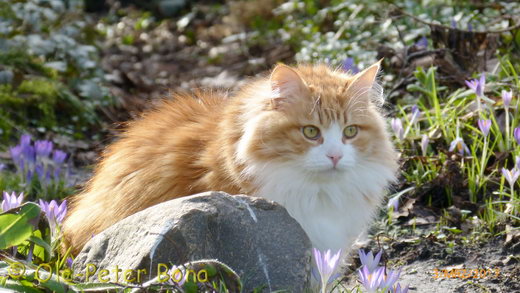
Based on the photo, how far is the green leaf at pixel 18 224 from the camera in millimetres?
3217

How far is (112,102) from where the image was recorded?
7168 mm

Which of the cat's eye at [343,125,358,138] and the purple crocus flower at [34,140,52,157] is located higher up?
the cat's eye at [343,125,358,138]

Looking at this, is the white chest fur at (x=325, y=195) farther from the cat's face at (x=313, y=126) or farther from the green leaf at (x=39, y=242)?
the green leaf at (x=39, y=242)

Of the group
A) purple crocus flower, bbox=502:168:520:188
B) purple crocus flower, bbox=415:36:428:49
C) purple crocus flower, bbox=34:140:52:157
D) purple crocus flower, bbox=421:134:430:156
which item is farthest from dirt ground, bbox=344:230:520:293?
purple crocus flower, bbox=415:36:428:49

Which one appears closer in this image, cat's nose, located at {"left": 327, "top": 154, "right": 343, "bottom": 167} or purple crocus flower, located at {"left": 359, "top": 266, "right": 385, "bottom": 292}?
purple crocus flower, located at {"left": 359, "top": 266, "right": 385, "bottom": 292}

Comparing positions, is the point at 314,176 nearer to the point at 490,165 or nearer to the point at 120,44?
the point at 490,165

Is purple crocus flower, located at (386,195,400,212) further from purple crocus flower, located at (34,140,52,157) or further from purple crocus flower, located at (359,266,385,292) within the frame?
purple crocus flower, located at (34,140,52,157)

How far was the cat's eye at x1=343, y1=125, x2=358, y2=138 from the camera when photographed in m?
3.67

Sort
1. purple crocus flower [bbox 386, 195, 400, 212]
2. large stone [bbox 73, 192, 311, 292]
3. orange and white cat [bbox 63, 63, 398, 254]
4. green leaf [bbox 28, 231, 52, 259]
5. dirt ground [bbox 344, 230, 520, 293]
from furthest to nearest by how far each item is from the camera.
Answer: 1. purple crocus flower [bbox 386, 195, 400, 212]
2. dirt ground [bbox 344, 230, 520, 293]
3. orange and white cat [bbox 63, 63, 398, 254]
4. green leaf [bbox 28, 231, 52, 259]
5. large stone [bbox 73, 192, 311, 292]

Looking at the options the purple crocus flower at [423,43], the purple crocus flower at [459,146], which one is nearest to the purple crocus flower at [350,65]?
the purple crocus flower at [423,43]

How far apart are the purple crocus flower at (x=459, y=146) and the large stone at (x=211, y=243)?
5.86ft

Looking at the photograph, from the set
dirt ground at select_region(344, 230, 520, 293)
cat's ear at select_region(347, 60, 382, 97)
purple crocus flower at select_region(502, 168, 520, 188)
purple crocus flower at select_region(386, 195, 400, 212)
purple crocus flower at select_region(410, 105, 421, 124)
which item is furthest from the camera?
purple crocus flower at select_region(410, 105, 421, 124)

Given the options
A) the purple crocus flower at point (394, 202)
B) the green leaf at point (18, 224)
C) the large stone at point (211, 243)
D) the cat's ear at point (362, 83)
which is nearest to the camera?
the large stone at point (211, 243)

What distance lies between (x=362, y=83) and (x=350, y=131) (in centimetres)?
24
